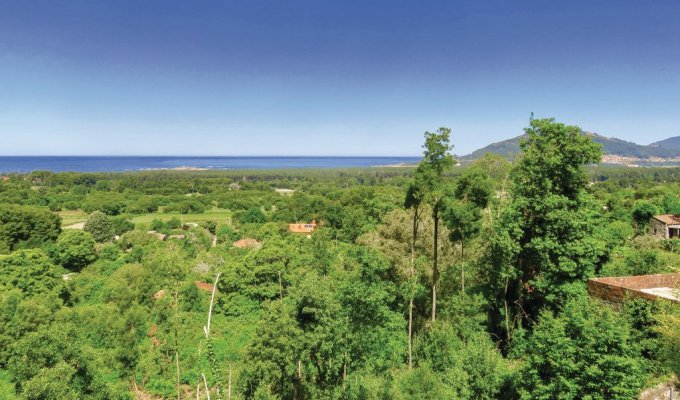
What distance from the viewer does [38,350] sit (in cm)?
1128

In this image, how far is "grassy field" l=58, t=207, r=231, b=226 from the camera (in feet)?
241

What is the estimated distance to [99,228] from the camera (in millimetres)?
53500

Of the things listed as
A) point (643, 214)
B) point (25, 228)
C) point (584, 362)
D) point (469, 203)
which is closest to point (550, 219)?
point (469, 203)

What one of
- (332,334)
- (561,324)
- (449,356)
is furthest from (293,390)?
(561,324)

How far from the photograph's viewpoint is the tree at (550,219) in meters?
13.8

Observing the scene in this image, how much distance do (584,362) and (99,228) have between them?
200 feet

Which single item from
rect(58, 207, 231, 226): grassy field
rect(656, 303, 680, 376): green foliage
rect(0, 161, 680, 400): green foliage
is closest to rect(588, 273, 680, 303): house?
rect(0, 161, 680, 400): green foliage

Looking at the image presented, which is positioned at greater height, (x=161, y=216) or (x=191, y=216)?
(x=161, y=216)

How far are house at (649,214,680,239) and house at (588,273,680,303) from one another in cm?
3034

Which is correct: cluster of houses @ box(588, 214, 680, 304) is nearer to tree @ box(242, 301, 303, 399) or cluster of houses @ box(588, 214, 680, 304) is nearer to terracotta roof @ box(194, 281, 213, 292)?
tree @ box(242, 301, 303, 399)

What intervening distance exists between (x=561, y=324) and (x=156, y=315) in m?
19.2

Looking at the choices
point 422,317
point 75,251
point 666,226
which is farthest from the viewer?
point 75,251

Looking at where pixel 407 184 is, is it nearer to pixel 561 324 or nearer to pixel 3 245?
pixel 561 324

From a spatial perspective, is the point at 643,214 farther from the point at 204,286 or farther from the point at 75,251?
the point at 75,251
